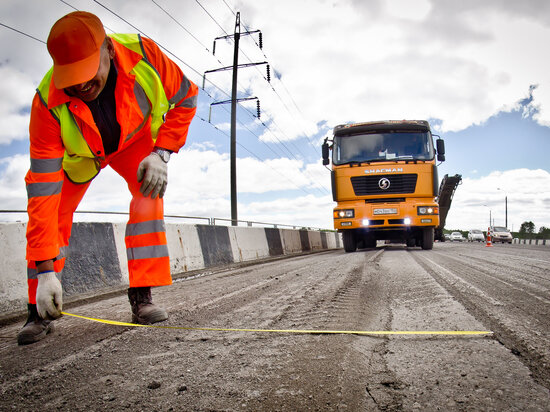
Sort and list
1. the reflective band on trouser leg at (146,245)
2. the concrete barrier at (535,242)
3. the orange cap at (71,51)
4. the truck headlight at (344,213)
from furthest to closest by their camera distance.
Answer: the concrete barrier at (535,242), the truck headlight at (344,213), the reflective band on trouser leg at (146,245), the orange cap at (71,51)

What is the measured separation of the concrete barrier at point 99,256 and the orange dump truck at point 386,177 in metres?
3.41

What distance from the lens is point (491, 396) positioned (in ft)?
3.52

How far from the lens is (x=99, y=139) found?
7.23 ft

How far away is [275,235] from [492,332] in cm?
967

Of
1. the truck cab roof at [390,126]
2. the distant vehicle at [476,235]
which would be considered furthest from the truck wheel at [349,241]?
the distant vehicle at [476,235]

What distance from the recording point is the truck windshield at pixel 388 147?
9.98 m

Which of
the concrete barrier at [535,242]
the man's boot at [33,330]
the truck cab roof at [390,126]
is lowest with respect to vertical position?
the concrete barrier at [535,242]

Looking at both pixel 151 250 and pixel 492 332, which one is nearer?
pixel 492 332

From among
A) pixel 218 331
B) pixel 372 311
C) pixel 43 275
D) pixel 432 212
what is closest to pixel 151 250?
pixel 43 275

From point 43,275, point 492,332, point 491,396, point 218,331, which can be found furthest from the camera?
point 43,275

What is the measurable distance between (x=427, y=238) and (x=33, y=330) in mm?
9995

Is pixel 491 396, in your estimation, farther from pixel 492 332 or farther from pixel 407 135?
pixel 407 135

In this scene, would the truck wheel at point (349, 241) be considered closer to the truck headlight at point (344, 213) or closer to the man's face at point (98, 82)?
the truck headlight at point (344, 213)

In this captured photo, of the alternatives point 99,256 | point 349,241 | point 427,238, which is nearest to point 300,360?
point 99,256
